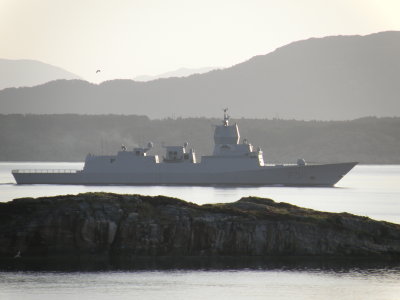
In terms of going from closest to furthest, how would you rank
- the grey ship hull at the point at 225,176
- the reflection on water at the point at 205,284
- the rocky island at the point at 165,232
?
the reflection on water at the point at 205,284
the rocky island at the point at 165,232
the grey ship hull at the point at 225,176

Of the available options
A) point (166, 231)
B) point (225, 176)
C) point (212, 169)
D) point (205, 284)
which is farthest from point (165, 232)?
point (212, 169)

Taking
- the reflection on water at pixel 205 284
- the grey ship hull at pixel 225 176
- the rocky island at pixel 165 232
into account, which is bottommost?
the reflection on water at pixel 205 284

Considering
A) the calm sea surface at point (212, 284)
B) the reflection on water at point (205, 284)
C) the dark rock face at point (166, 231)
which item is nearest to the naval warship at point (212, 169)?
the dark rock face at point (166, 231)

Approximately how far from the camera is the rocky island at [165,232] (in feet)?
142

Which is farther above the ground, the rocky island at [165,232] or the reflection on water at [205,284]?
the rocky island at [165,232]

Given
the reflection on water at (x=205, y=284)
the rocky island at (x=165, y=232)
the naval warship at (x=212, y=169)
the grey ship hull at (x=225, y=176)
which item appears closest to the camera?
the reflection on water at (x=205, y=284)

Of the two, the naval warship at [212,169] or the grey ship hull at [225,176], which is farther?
the grey ship hull at [225,176]

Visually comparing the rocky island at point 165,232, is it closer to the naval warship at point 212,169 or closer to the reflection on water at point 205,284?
the reflection on water at point 205,284

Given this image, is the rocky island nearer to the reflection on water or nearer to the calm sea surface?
the calm sea surface

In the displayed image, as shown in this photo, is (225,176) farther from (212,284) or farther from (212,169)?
(212,284)

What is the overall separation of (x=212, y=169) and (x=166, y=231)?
5507cm

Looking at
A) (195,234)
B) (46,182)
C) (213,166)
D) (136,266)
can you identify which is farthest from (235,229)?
(46,182)

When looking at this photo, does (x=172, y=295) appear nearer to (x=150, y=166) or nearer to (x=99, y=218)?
(x=99, y=218)

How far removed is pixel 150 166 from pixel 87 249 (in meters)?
57.4
